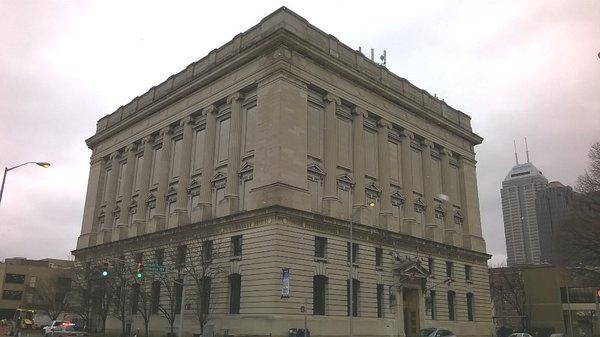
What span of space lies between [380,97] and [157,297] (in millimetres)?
31048

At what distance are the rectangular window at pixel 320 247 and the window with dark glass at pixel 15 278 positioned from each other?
97215mm

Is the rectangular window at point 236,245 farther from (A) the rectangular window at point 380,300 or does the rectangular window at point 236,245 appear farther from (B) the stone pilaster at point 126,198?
(B) the stone pilaster at point 126,198

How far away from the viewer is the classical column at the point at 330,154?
4581 centimetres

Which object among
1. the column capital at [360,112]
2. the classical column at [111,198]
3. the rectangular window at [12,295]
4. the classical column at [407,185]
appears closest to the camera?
the column capital at [360,112]

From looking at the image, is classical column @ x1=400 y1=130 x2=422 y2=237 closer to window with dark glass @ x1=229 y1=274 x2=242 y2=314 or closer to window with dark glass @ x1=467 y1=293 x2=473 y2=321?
window with dark glass @ x1=467 y1=293 x2=473 y2=321

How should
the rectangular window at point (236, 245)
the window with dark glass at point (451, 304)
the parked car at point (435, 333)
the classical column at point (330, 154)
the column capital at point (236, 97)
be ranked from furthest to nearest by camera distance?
the window with dark glass at point (451, 304) < the column capital at point (236, 97) < the classical column at point (330, 154) < the rectangular window at point (236, 245) < the parked car at point (435, 333)

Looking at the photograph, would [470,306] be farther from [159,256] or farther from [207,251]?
[159,256]

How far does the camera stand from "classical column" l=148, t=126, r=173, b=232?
179 ft

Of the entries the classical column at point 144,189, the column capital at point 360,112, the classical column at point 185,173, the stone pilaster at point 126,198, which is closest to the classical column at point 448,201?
the column capital at point 360,112

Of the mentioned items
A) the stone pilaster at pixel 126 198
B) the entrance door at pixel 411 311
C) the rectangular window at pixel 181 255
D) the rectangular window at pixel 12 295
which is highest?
the stone pilaster at pixel 126 198

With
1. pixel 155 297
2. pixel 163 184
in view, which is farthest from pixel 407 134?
pixel 155 297

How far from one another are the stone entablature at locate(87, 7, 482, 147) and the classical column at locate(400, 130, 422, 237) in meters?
4.14

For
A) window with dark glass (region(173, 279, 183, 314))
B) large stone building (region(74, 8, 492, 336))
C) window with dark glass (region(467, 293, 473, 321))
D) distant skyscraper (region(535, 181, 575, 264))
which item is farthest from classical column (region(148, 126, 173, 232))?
distant skyscraper (region(535, 181, 575, 264))

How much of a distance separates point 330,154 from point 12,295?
98.3 meters
